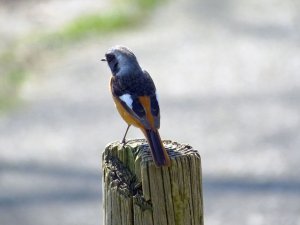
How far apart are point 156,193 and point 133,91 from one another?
1.30 m

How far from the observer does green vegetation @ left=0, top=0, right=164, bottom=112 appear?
1263cm

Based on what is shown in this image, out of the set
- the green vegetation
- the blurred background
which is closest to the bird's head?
the blurred background

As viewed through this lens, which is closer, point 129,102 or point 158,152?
point 158,152

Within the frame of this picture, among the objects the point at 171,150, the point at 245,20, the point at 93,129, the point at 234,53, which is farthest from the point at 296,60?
the point at 171,150

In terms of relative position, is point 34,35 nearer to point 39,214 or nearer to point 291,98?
point 291,98

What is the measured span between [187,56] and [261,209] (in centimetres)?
468

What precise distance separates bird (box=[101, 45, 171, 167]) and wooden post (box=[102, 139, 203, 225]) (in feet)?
2.21

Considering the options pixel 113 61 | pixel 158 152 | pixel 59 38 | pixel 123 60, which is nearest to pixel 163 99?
pixel 59 38

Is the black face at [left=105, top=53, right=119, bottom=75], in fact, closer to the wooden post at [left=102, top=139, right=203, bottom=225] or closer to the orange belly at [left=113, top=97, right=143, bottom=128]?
the orange belly at [left=113, top=97, right=143, bottom=128]

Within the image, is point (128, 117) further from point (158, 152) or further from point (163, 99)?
point (163, 99)

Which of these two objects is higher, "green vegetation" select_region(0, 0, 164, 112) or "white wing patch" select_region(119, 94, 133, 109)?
"green vegetation" select_region(0, 0, 164, 112)

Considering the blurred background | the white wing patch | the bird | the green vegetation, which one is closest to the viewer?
the bird

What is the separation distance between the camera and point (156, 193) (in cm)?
397

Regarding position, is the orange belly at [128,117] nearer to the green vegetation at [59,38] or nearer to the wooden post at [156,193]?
the wooden post at [156,193]
